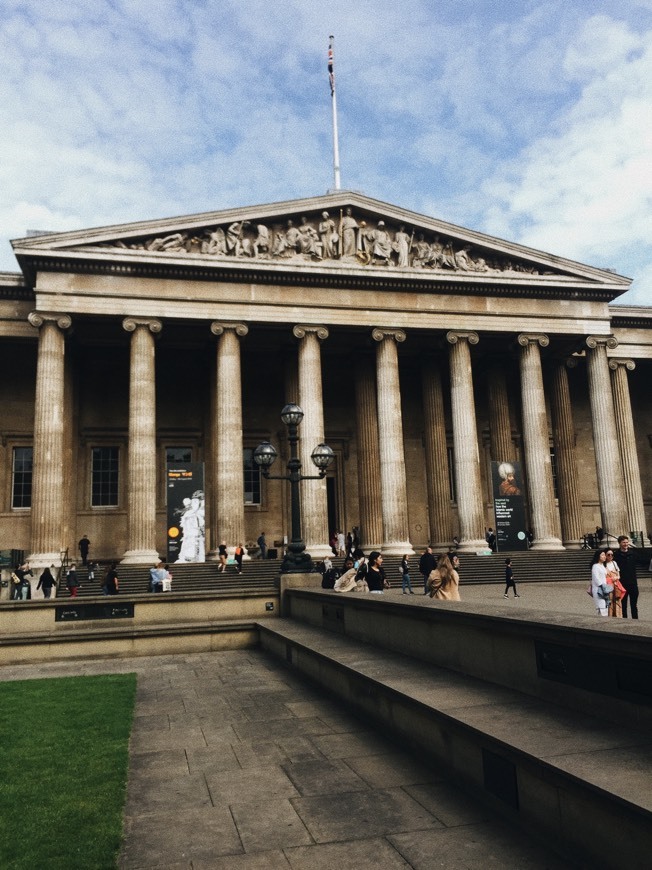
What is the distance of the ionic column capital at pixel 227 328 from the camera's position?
29203mm

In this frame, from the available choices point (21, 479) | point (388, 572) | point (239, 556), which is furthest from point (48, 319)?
point (388, 572)

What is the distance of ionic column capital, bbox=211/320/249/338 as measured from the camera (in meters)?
29.2

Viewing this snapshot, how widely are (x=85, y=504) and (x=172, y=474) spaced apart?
9.02 m

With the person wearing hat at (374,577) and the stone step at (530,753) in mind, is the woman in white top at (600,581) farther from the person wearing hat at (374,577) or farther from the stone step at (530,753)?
the stone step at (530,753)

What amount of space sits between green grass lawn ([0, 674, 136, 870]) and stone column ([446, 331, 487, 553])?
21.5 m

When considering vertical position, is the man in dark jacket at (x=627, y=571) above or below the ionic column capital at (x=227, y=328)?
below

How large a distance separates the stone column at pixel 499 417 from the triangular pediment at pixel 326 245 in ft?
17.6

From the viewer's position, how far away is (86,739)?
25.2 ft

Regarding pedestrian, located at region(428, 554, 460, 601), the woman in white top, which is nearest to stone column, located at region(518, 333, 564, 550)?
the woman in white top

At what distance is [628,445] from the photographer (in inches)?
1394

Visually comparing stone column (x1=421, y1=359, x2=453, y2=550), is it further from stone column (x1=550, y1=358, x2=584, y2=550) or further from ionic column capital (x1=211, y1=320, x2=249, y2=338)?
ionic column capital (x1=211, y1=320, x2=249, y2=338)

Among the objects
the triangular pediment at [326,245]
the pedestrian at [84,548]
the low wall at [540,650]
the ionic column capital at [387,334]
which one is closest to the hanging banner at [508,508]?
the ionic column capital at [387,334]

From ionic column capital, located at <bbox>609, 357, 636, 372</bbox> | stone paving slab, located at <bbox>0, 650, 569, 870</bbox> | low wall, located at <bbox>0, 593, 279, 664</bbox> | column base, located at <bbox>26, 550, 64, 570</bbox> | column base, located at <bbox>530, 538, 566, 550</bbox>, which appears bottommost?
stone paving slab, located at <bbox>0, 650, 569, 870</bbox>

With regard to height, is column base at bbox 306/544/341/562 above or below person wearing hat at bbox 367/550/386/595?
above
